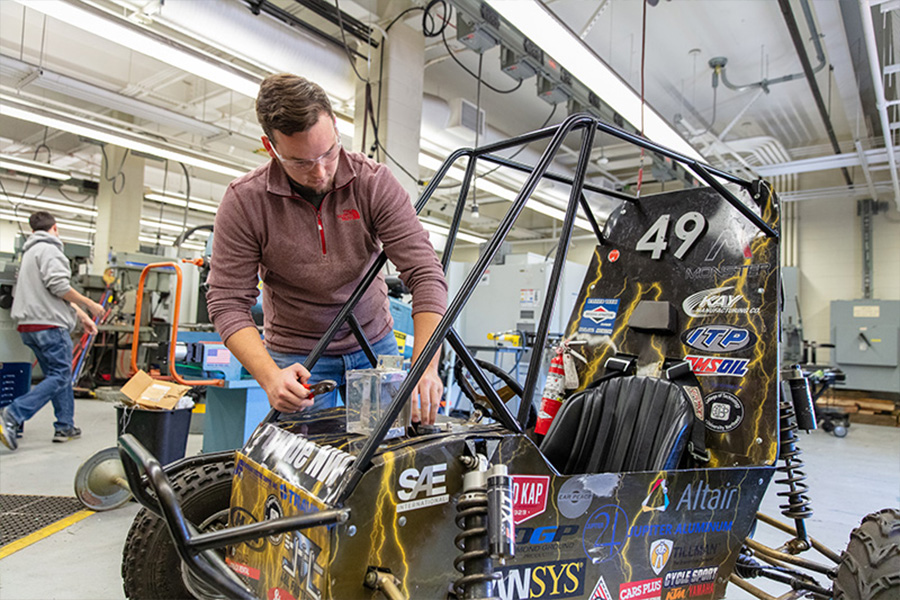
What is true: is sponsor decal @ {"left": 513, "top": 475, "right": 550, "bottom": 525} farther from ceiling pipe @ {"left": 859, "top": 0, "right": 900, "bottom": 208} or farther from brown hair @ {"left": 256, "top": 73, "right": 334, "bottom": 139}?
ceiling pipe @ {"left": 859, "top": 0, "right": 900, "bottom": 208}

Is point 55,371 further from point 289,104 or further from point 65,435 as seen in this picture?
point 289,104

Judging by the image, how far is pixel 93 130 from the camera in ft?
22.0

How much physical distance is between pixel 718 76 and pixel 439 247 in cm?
605

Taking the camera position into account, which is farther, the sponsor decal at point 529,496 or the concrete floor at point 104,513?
the concrete floor at point 104,513

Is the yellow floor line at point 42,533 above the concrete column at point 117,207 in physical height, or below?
below

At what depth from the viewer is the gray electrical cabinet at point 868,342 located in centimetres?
832

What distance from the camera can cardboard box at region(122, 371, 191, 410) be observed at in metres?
3.04

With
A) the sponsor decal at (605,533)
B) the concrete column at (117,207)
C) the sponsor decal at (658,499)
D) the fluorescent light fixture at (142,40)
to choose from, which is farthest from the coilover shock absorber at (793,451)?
the concrete column at (117,207)

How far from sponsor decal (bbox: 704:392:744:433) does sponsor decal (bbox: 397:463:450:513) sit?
4.13ft

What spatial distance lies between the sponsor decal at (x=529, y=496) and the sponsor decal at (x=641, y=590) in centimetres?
39

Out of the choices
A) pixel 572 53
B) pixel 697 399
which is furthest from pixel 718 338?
pixel 572 53

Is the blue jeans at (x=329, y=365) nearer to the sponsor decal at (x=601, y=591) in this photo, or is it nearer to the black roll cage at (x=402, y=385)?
the black roll cage at (x=402, y=385)

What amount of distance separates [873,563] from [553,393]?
1.16 m

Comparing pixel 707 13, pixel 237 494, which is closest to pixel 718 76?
pixel 707 13
